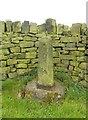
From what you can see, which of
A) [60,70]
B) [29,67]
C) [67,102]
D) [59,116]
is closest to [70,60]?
[60,70]

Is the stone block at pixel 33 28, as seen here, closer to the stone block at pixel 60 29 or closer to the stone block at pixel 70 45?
the stone block at pixel 60 29

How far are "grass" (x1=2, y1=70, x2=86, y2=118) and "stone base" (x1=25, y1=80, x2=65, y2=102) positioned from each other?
0.69 feet

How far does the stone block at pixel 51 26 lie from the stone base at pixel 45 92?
2.21 meters

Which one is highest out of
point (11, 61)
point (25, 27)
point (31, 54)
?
point (25, 27)

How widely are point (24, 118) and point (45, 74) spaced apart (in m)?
2.19

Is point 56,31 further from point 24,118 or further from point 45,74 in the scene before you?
point 24,118

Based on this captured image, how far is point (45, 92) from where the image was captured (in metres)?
10.1

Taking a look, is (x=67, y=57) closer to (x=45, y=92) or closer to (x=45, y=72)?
(x=45, y=72)

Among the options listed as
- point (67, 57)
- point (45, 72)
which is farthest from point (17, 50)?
point (67, 57)

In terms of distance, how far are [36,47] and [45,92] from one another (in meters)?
2.30

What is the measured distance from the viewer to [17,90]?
1069 cm

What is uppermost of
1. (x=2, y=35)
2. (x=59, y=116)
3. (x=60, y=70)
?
(x=2, y=35)

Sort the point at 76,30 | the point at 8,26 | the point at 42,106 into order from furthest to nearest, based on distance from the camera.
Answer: the point at 76,30, the point at 8,26, the point at 42,106

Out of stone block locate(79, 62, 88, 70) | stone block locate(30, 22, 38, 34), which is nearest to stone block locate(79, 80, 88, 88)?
stone block locate(79, 62, 88, 70)
